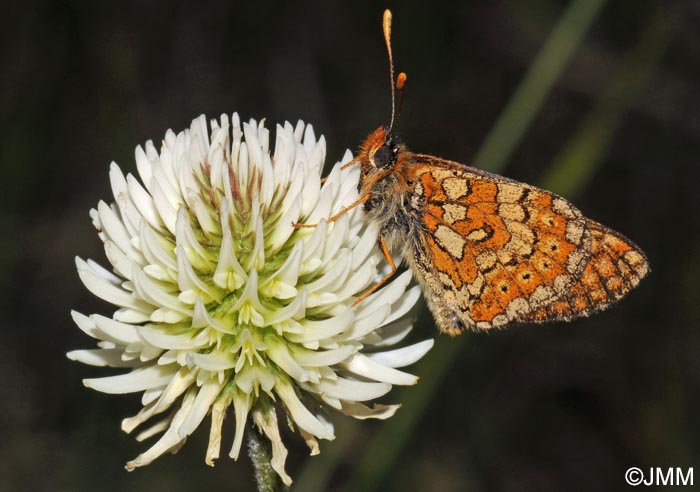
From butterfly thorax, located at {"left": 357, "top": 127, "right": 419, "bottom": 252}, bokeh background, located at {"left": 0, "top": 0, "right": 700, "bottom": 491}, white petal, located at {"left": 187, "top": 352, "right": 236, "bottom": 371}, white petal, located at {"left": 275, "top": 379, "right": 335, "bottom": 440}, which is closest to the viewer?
white petal, located at {"left": 187, "top": 352, "right": 236, "bottom": 371}

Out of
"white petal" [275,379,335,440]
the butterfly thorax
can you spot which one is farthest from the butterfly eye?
"white petal" [275,379,335,440]

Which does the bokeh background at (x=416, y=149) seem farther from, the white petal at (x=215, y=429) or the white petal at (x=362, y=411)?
the white petal at (x=215, y=429)

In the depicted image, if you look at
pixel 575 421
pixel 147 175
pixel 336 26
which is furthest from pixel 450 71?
pixel 147 175

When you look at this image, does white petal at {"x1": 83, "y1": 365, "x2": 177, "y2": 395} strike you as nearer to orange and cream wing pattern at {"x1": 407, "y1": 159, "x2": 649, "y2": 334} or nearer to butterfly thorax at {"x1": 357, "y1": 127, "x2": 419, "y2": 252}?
butterfly thorax at {"x1": 357, "y1": 127, "x2": 419, "y2": 252}

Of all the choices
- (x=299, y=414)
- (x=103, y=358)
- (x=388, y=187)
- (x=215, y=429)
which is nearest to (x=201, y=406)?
(x=215, y=429)

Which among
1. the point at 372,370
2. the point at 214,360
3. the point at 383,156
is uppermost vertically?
the point at 383,156

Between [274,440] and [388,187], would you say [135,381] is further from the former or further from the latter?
[388,187]

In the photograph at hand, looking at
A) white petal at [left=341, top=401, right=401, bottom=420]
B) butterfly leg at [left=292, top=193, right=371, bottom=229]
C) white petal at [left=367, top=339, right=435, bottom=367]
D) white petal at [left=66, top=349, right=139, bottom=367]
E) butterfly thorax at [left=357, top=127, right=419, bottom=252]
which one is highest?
butterfly thorax at [left=357, top=127, right=419, bottom=252]
